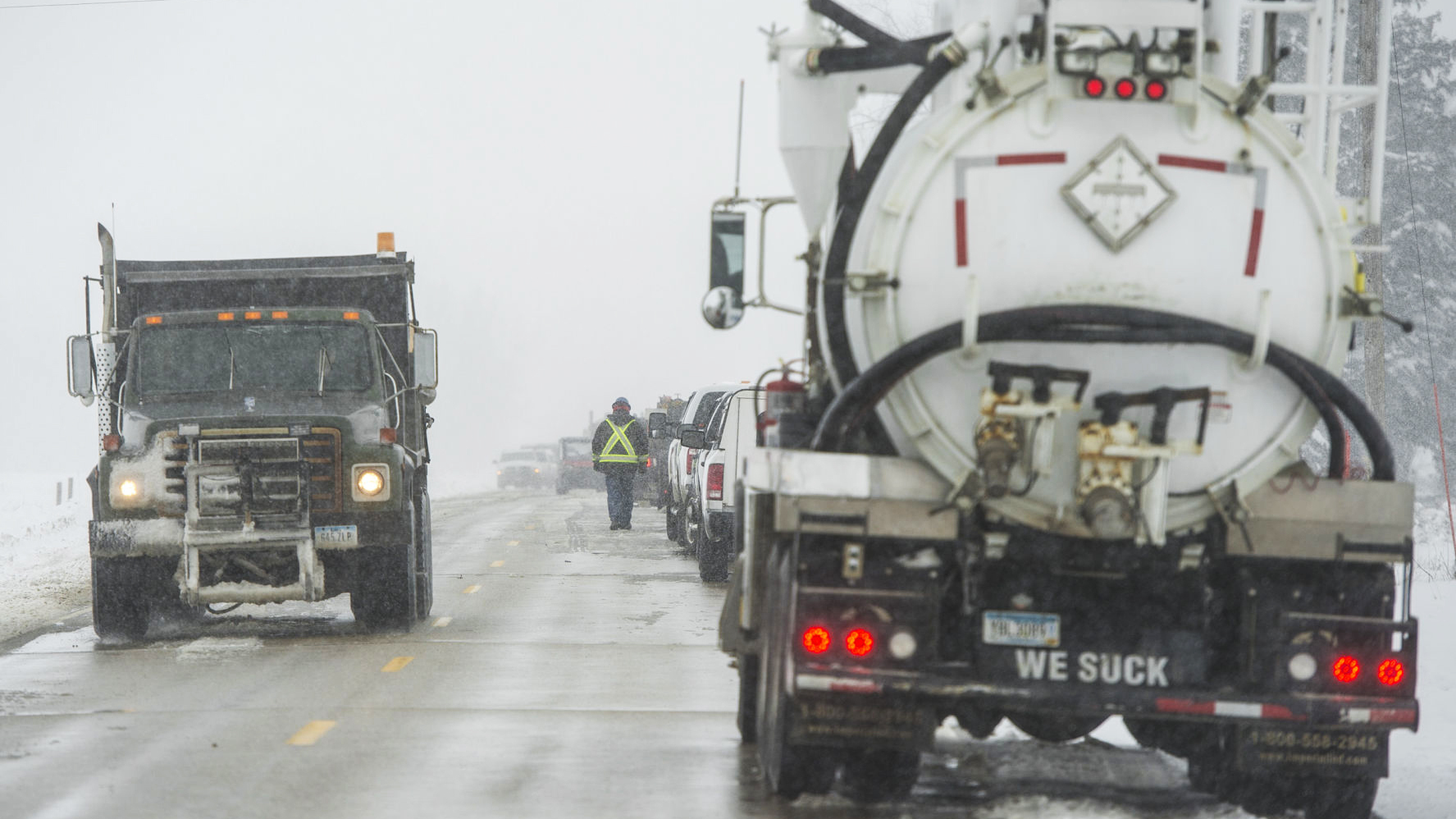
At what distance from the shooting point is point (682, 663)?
12664 millimetres

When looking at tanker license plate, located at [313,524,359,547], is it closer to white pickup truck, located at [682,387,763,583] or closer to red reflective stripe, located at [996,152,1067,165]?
white pickup truck, located at [682,387,763,583]

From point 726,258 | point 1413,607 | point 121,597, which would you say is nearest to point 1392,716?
point 726,258

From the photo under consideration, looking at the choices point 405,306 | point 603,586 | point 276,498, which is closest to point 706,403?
point 603,586

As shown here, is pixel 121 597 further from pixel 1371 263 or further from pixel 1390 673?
pixel 1371 263

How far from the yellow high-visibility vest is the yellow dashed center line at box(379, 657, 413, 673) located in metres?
16.1

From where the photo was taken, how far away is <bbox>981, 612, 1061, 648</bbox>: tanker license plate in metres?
6.77

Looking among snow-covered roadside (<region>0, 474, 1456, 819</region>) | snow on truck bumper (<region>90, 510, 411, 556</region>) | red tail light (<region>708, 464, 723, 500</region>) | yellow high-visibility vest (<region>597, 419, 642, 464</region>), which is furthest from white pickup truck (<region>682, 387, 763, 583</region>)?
yellow high-visibility vest (<region>597, 419, 642, 464</region>)

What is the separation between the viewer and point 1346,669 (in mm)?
6609

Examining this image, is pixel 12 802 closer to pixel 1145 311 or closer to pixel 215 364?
pixel 1145 311

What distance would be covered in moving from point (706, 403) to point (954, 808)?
17.7 meters

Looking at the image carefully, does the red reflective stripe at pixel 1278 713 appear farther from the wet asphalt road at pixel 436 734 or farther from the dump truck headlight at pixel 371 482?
the dump truck headlight at pixel 371 482

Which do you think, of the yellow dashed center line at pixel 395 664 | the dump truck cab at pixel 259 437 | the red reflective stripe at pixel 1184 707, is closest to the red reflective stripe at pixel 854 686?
the red reflective stripe at pixel 1184 707

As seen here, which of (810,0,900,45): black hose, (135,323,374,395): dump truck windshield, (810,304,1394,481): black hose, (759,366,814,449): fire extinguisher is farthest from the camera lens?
(135,323,374,395): dump truck windshield

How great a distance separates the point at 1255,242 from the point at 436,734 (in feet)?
16.2
